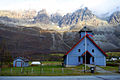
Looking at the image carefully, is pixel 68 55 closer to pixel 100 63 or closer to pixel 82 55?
pixel 82 55

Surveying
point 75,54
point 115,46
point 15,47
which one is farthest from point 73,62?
point 115,46

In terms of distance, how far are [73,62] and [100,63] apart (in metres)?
7.59

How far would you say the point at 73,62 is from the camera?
149 ft

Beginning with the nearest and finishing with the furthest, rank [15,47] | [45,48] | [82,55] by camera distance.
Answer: [82,55] < [15,47] < [45,48]

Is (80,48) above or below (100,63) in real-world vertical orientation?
above

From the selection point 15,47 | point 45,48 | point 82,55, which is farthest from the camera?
point 45,48

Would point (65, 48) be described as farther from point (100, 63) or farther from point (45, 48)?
point (100, 63)

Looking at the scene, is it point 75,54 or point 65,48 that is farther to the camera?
point 65,48

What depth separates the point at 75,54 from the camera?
150 ft

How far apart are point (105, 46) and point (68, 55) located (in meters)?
150

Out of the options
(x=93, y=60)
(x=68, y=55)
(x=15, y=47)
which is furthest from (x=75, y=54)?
(x=15, y=47)

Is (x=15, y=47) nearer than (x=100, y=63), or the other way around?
(x=100, y=63)

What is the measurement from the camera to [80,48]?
45.9 metres

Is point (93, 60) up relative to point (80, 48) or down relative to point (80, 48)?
down
